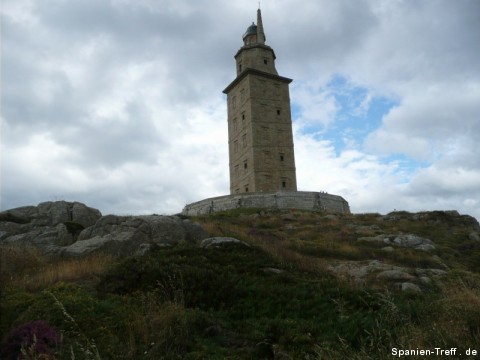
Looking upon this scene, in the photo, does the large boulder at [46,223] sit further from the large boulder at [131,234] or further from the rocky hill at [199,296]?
the large boulder at [131,234]

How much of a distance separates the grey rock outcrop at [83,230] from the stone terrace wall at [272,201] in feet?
68.1

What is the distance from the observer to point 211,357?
6.93 meters

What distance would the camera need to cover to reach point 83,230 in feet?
52.3

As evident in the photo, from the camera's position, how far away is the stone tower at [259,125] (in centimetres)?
4316

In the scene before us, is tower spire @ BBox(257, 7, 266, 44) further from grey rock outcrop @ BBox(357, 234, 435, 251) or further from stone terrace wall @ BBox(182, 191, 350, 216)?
grey rock outcrop @ BBox(357, 234, 435, 251)

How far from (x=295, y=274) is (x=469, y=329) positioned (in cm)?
598

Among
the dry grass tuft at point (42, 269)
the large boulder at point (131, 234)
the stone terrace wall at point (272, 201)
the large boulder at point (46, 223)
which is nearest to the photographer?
the dry grass tuft at point (42, 269)

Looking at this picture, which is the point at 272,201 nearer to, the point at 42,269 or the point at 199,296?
the point at 42,269

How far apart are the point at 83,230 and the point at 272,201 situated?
77.9 ft

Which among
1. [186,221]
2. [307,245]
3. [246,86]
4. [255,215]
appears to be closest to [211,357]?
[186,221]

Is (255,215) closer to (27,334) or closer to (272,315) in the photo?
(272,315)

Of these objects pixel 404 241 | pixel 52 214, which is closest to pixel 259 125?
pixel 404 241

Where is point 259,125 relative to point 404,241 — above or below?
above

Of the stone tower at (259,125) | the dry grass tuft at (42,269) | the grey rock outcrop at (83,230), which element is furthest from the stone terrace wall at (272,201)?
the dry grass tuft at (42,269)
